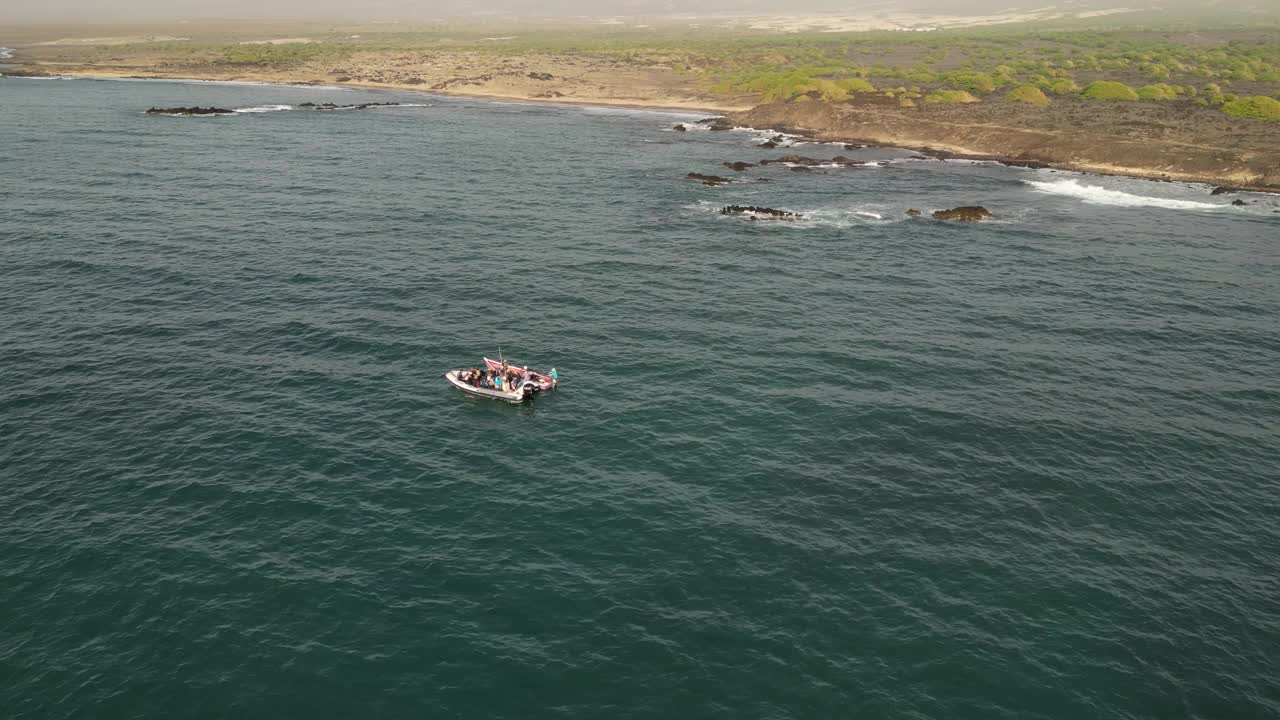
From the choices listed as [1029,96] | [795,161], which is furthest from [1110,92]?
[795,161]

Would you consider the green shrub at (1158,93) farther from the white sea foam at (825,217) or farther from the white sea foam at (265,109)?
the white sea foam at (265,109)

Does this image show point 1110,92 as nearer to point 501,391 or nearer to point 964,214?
point 964,214

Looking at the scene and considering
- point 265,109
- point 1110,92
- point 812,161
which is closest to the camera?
point 812,161

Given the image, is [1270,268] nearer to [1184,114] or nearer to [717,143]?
[1184,114]

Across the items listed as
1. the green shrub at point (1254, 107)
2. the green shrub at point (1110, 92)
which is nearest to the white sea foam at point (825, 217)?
the green shrub at point (1254, 107)

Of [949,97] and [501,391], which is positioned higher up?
[949,97]

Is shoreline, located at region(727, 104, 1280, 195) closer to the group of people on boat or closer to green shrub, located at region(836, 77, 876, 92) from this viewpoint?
green shrub, located at region(836, 77, 876, 92)
